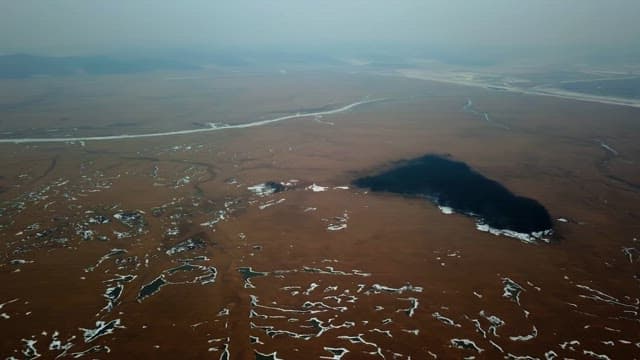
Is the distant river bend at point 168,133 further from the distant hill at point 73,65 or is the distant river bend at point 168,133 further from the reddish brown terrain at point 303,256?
the distant hill at point 73,65

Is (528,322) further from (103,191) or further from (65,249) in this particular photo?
(103,191)

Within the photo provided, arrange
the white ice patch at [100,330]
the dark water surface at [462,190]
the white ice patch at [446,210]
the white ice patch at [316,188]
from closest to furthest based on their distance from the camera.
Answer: the white ice patch at [100,330] → the dark water surface at [462,190] → the white ice patch at [446,210] → the white ice patch at [316,188]

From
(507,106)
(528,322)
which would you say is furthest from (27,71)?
(528,322)

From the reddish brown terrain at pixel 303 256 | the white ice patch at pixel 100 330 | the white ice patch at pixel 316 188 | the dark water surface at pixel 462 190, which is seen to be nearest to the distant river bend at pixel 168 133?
the reddish brown terrain at pixel 303 256

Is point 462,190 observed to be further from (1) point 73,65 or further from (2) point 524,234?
(1) point 73,65

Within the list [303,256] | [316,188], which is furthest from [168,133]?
[303,256]
